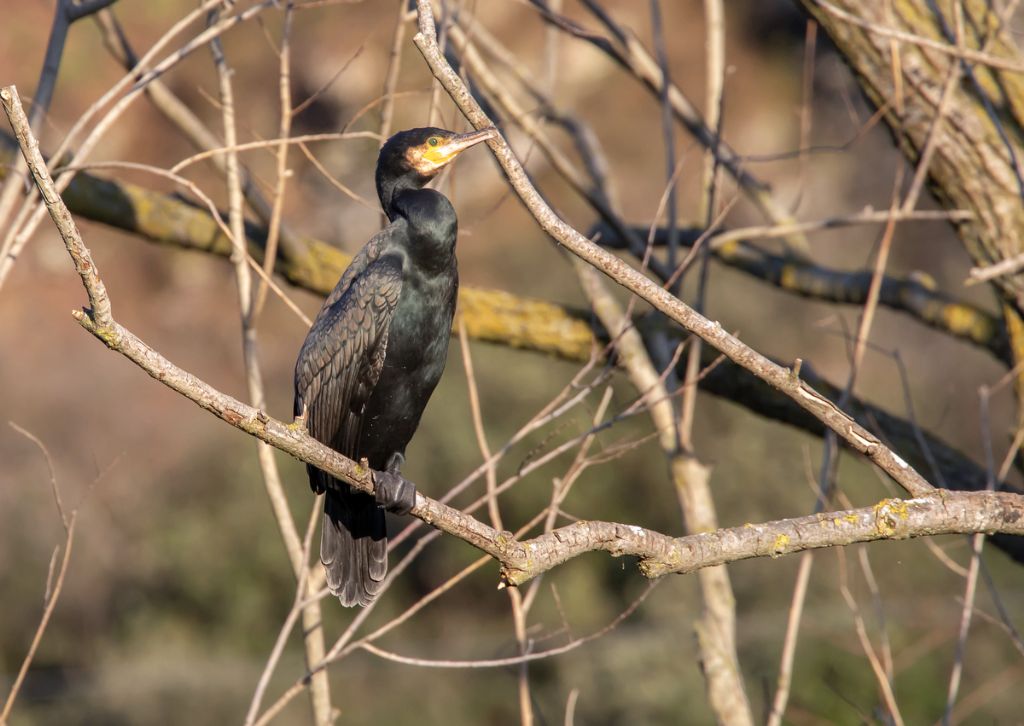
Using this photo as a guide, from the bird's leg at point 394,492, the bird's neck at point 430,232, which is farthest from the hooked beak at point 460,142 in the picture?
the bird's leg at point 394,492

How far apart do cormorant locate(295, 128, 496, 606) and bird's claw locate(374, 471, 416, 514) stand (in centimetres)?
4

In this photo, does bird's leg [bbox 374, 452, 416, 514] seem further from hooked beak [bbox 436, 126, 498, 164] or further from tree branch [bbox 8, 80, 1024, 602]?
hooked beak [bbox 436, 126, 498, 164]

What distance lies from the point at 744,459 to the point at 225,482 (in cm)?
540

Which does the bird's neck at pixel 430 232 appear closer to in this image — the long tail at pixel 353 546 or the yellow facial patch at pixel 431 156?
the yellow facial patch at pixel 431 156

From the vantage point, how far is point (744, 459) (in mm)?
10867

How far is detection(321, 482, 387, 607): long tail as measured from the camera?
3.42m

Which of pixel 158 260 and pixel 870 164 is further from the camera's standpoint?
pixel 158 260

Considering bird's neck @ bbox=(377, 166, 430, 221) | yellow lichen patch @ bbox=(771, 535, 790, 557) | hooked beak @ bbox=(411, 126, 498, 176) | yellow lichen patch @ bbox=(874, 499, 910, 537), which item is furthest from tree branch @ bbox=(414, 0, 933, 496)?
bird's neck @ bbox=(377, 166, 430, 221)

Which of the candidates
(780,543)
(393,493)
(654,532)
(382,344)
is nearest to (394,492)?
(393,493)

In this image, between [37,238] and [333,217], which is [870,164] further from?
[37,238]

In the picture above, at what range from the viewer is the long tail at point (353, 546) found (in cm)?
342

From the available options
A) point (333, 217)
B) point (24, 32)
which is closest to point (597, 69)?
point (333, 217)

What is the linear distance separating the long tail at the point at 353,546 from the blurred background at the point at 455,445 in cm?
186

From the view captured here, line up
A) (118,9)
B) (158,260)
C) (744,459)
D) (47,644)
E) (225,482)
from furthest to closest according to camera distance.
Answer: (158,260) < (118,9) < (225,482) < (47,644) < (744,459)
